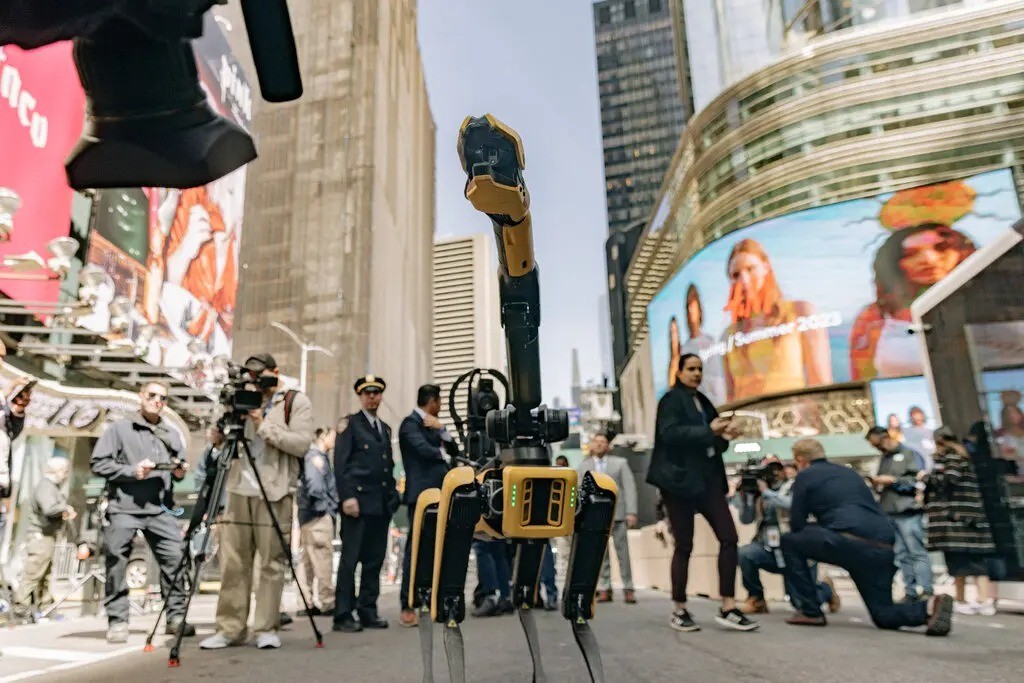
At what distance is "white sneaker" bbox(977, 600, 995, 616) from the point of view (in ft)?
21.0

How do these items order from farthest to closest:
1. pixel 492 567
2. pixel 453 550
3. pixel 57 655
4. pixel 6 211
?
pixel 6 211 < pixel 492 567 < pixel 57 655 < pixel 453 550

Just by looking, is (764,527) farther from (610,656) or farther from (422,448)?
(610,656)

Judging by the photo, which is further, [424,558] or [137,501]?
[137,501]

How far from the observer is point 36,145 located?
34.6 ft

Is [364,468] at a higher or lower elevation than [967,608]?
higher

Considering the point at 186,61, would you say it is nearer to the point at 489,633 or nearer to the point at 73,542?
the point at 489,633

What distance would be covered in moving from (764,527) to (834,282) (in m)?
29.7

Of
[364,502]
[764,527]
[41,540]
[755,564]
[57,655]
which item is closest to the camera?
[57,655]

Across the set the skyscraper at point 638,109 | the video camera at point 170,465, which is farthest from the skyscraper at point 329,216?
the skyscraper at point 638,109

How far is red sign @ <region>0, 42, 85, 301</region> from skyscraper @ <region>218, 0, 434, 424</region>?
30.1 meters

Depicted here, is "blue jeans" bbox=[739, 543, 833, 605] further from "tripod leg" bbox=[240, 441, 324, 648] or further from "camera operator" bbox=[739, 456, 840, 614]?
"tripod leg" bbox=[240, 441, 324, 648]

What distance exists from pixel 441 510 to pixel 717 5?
6080 cm

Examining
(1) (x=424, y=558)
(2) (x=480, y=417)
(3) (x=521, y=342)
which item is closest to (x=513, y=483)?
(3) (x=521, y=342)

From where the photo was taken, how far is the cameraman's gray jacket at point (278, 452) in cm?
457
